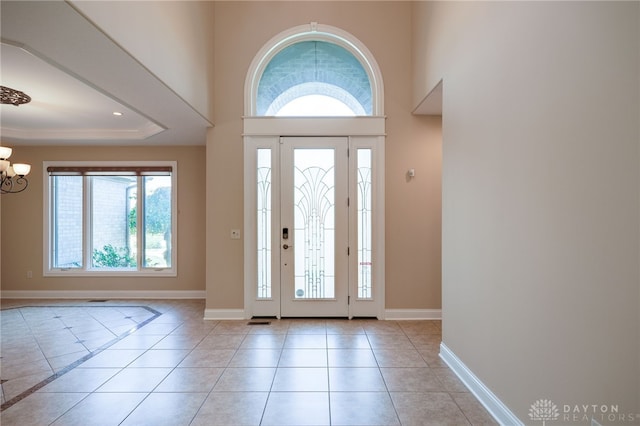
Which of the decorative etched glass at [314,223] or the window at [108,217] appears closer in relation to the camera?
the decorative etched glass at [314,223]

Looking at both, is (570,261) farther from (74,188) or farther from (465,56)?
(74,188)

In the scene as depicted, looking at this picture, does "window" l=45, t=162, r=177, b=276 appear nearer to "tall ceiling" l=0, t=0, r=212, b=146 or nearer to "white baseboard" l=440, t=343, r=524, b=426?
"tall ceiling" l=0, t=0, r=212, b=146

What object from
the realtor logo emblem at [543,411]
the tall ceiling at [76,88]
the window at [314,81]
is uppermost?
the window at [314,81]

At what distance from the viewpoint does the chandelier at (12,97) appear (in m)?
3.48

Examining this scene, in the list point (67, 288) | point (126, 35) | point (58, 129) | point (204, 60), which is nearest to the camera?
point (126, 35)

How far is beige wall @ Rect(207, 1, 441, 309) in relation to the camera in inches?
163

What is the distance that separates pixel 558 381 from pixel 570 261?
610mm

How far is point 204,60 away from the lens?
385 centimetres

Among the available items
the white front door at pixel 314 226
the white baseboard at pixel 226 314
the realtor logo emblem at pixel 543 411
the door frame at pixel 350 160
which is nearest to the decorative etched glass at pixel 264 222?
the door frame at pixel 350 160

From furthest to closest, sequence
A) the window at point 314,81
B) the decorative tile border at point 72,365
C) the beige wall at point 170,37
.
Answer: the window at point 314,81, the decorative tile border at point 72,365, the beige wall at point 170,37

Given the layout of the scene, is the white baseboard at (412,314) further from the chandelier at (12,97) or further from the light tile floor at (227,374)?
the chandelier at (12,97)

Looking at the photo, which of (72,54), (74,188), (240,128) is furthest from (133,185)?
(72,54)

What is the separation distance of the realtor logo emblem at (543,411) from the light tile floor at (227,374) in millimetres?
413

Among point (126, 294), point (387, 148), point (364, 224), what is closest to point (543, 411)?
point (364, 224)
